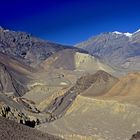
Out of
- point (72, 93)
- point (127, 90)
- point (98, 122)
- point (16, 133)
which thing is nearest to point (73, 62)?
point (72, 93)

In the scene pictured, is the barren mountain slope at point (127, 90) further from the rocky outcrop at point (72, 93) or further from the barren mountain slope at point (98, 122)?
→ the rocky outcrop at point (72, 93)

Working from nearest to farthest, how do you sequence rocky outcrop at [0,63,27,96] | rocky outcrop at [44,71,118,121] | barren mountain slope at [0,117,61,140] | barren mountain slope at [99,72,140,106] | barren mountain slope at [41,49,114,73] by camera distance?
1. barren mountain slope at [0,117,61,140]
2. barren mountain slope at [99,72,140,106]
3. rocky outcrop at [44,71,118,121]
4. rocky outcrop at [0,63,27,96]
5. barren mountain slope at [41,49,114,73]

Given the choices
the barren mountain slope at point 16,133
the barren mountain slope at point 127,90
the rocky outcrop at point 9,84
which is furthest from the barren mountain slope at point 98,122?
the rocky outcrop at point 9,84

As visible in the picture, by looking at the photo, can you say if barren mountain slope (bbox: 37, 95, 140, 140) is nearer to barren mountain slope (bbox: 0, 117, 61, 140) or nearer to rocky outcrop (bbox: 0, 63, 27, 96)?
barren mountain slope (bbox: 0, 117, 61, 140)

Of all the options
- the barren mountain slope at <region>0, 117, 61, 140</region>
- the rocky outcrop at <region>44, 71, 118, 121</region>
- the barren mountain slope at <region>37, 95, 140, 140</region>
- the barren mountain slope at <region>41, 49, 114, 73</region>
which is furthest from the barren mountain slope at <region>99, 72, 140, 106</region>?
the barren mountain slope at <region>41, 49, 114, 73</region>

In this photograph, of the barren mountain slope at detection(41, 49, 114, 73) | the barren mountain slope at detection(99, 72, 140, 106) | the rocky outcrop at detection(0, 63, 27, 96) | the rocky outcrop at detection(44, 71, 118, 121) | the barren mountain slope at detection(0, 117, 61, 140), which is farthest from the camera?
the barren mountain slope at detection(41, 49, 114, 73)

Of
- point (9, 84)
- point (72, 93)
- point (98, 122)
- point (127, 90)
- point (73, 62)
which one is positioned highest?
point (73, 62)

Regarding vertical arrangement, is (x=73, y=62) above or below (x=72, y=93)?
above

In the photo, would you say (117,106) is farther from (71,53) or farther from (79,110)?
(71,53)

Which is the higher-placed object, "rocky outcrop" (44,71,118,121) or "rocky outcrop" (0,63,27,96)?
"rocky outcrop" (0,63,27,96)

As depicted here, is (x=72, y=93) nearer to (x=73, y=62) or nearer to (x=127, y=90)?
(x=127, y=90)

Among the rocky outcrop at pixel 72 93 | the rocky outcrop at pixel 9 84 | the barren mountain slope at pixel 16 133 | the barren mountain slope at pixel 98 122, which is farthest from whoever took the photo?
the rocky outcrop at pixel 9 84

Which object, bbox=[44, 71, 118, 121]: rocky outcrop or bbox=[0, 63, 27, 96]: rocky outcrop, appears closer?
bbox=[44, 71, 118, 121]: rocky outcrop
